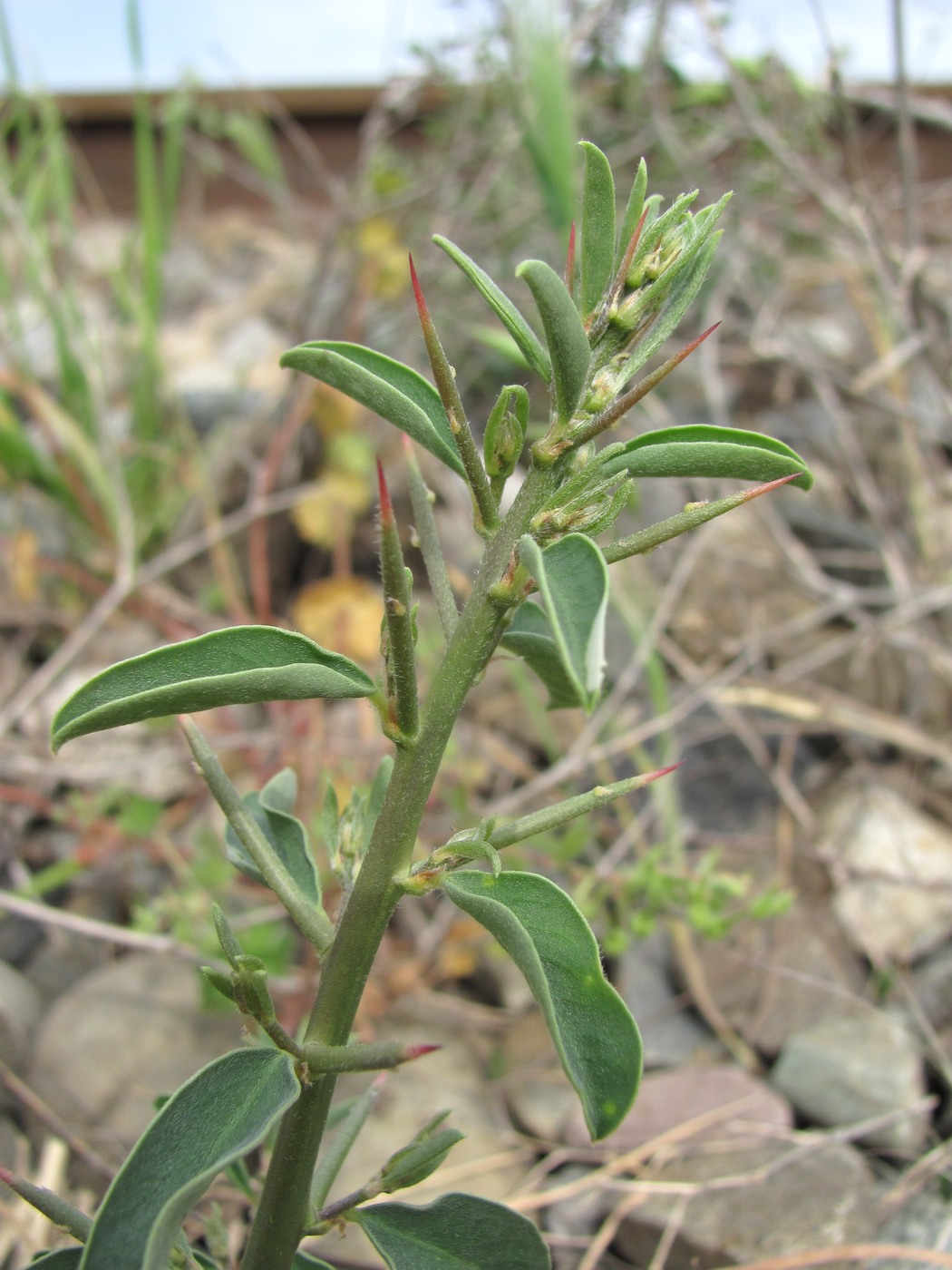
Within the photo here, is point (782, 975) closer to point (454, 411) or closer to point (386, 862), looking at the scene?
point (386, 862)

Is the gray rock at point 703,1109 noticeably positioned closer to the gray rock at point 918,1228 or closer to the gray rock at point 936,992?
the gray rock at point 918,1228

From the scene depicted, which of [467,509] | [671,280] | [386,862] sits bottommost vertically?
[386,862]

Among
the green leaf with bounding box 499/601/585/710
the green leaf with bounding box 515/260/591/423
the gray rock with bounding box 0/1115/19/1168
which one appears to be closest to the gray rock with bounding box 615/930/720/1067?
the gray rock with bounding box 0/1115/19/1168

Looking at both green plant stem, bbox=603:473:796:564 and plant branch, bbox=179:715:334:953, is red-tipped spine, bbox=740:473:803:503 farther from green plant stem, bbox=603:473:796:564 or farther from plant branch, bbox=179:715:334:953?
plant branch, bbox=179:715:334:953

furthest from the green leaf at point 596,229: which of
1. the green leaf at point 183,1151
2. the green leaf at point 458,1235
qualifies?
the green leaf at point 458,1235

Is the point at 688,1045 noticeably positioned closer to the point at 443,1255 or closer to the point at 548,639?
the point at 443,1255

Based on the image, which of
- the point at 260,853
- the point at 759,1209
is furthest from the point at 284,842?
the point at 759,1209
